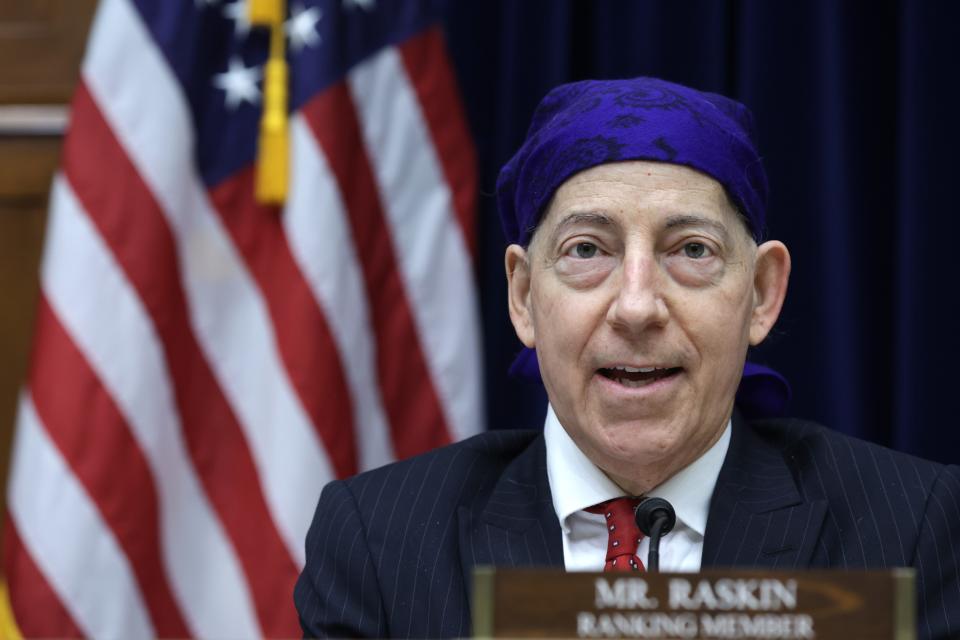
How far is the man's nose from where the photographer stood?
1.53 metres

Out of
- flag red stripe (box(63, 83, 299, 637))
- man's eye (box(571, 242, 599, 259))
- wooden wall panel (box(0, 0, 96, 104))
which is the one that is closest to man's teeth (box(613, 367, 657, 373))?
man's eye (box(571, 242, 599, 259))

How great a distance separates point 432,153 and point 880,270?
958 millimetres

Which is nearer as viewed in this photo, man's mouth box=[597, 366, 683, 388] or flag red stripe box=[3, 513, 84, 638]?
man's mouth box=[597, 366, 683, 388]

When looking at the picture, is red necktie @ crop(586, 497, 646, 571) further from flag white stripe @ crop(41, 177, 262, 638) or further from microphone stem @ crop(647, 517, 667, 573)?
flag white stripe @ crop(41, 177, 262, 638)

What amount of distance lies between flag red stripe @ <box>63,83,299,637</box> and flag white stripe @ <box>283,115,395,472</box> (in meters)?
0.25

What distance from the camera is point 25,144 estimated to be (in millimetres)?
2830

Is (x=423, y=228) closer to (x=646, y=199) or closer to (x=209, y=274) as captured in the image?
(x=209, y=274)

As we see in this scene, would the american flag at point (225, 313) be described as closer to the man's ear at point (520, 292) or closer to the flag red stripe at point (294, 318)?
the flag red stripe at point (294, 318)

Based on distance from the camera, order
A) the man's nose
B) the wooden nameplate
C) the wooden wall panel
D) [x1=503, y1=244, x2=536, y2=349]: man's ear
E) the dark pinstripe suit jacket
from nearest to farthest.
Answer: the wooden nameplate → the man's nose → the dark pinstripe suit jacket → [x1=503, y1=244, x2=536, y2=349]: man's ear → the wooden wall panel

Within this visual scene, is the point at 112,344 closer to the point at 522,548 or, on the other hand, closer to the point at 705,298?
the point at 522,548

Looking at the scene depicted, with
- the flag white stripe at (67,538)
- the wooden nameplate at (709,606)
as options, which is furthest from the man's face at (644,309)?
the flag white stripe at (67,538)

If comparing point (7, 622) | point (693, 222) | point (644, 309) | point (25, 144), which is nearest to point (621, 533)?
point (644, 309)

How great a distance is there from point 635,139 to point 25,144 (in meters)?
1.70

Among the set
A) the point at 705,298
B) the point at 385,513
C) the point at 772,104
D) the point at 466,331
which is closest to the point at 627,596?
the point at 705,298
